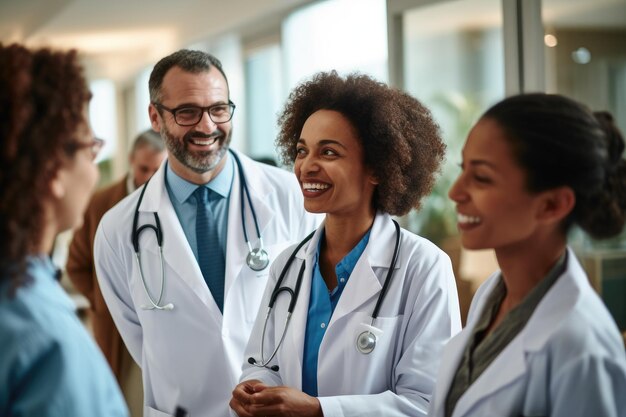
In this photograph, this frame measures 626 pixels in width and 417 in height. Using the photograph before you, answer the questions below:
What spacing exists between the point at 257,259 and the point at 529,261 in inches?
41.2

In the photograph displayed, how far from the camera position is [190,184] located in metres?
2.35

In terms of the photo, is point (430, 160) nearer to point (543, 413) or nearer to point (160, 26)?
point (543, 413)

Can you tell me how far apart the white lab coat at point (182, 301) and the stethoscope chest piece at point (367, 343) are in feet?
1.86

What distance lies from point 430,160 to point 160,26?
5484mm

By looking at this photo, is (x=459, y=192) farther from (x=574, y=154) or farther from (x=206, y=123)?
(x=206, y=123)

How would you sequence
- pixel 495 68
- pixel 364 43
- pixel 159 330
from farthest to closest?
pixel 364 43, pixel 495 68, pixel 159 330

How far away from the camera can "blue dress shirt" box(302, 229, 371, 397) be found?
1.76 metres

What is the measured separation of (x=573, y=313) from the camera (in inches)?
47.5

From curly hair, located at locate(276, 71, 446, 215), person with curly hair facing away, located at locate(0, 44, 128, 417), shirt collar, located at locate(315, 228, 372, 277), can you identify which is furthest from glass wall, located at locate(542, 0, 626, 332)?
person with curly hair facing away, located at locate(0, 44, 128, 417)

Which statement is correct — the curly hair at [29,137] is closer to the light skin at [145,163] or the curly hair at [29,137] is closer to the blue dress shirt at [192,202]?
the blue dress shirt at [192,202]

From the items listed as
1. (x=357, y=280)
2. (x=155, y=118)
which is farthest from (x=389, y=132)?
(x=155, y=118)

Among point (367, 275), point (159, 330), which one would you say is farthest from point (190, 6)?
point (367, 275)

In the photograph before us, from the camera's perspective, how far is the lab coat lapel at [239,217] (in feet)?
7.27

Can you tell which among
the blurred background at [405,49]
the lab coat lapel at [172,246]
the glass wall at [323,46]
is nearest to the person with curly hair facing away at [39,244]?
the blurred background at [405,49]
